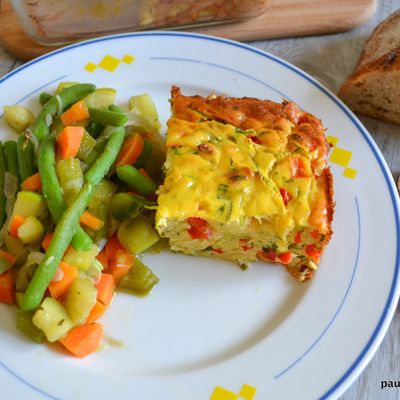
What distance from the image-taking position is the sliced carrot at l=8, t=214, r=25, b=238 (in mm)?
3412

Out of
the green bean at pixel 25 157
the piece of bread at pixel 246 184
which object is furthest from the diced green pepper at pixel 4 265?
the piece of bread at pixel 246 184

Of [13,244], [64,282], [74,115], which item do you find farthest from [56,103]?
[64,282]

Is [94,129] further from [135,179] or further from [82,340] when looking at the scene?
[82,340]

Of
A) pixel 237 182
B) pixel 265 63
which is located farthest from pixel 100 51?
pixel 237 182

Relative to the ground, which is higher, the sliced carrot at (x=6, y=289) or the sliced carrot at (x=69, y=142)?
the sliced carrot at (x=69, y=142)

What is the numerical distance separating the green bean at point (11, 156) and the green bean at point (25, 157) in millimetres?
65

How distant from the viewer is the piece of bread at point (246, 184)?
3312 millimetres

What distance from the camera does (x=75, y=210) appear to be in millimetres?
3406

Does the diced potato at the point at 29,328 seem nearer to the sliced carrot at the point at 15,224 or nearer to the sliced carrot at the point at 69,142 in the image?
the sliced carrot at the point at 15,224

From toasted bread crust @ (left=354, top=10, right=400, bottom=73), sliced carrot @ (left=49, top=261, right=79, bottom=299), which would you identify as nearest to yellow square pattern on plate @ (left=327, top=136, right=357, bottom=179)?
toasted bread crust @ (left=354, top=10, right=400, bottom=73)

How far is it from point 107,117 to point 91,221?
2.51 ft

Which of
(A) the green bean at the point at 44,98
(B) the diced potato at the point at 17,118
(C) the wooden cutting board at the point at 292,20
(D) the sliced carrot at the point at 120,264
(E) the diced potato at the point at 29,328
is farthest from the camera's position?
(C) the wooden cutting board at the point at 292,20

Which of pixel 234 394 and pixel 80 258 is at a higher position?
pixel 80 258

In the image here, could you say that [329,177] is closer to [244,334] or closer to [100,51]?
[244,334]
